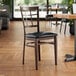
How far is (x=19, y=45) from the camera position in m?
5.69

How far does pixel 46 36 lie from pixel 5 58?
1.04 metres

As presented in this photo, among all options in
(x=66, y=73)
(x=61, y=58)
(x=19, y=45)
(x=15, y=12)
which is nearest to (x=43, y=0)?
(x=15, y=12)

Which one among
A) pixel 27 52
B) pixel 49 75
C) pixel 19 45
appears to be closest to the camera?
pixel 49 75

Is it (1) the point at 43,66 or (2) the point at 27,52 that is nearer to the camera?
(1) the point at 43,66

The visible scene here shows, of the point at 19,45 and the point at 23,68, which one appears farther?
the point at 19,45

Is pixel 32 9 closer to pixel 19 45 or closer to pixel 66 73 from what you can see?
pixel 66 73

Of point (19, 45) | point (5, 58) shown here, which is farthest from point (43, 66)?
point (19, 45)

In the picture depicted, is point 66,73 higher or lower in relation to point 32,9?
lower

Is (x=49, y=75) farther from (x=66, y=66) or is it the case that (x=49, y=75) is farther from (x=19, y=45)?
(x=19, y=45)

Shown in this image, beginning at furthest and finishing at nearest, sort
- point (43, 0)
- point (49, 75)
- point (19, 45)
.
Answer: point (43, 0)
point (19, 45)
point (49, 75)

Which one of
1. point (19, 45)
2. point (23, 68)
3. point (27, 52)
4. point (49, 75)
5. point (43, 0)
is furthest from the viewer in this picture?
point (43, 0)

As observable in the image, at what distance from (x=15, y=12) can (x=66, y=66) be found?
968cm

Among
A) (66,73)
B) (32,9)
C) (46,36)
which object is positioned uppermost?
(32,9)

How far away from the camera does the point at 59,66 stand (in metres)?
3.88
